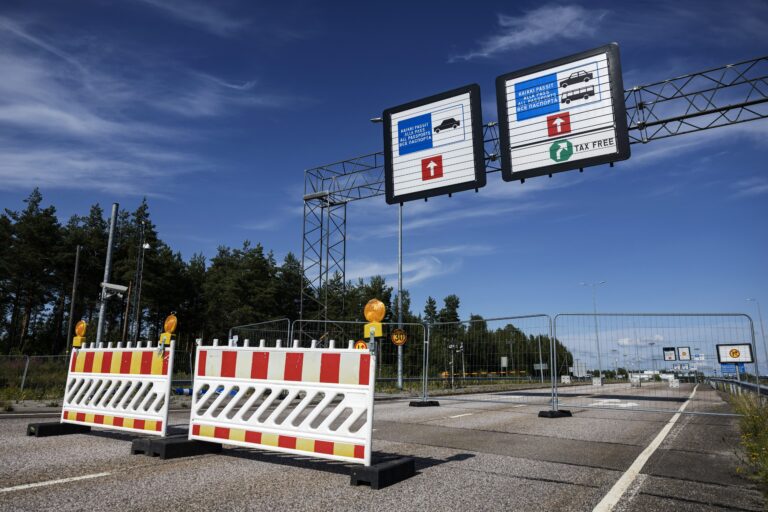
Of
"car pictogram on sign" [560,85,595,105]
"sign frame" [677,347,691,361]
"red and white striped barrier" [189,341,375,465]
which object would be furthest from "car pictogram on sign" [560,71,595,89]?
"red and white striped barrier" [189,341,375,465]

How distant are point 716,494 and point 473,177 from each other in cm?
1038

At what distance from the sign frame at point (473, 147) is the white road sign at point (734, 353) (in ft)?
22.9

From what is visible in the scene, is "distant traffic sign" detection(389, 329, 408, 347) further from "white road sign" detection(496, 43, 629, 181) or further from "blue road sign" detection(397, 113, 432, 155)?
"white road sign" detection(496, 43, 629, 181)

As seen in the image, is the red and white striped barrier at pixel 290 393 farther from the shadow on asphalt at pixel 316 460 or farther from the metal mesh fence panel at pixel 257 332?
the metal mesh fence panel at pixel 257 332

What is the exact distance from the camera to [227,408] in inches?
217

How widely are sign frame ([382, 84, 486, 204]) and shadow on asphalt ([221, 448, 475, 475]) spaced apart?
9.10m

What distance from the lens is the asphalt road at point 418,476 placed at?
381cm

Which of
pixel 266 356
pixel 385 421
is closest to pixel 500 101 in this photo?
pixel 385 421

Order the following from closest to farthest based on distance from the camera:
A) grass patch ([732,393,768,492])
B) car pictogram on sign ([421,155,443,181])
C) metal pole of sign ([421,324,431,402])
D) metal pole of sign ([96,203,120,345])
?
grass patch ([732,393,768,492]) → metal pole of sign ([421,324,431,402]) → car pictogram on sign ([421,155,443,181]) → metal pole of sign ([96,203,120,345])

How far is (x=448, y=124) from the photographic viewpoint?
1420cm

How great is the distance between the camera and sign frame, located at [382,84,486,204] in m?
13.6

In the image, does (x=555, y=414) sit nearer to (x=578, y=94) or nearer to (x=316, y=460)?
(x=316, y=460)

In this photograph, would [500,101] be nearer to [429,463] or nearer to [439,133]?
[439,133]

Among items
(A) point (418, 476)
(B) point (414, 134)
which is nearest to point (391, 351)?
(B) point (414, 134)
